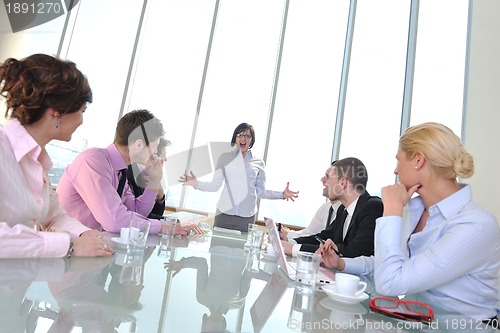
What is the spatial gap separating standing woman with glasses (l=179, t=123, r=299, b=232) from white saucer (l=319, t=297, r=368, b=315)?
2478 millimetres

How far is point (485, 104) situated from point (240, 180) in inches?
114

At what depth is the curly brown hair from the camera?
112 centimetres

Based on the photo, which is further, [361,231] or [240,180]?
[240,180]

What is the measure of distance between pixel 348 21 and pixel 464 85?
1704 mm

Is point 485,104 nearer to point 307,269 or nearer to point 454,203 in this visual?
point 454,203

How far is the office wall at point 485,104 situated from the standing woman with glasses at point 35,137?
12.8 feet

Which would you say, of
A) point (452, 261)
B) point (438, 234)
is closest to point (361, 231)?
point (438, 234)

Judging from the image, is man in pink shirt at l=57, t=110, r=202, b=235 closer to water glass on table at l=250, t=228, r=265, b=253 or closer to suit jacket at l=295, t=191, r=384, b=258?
water glass on table at l=250, t=228, r=265, b=253

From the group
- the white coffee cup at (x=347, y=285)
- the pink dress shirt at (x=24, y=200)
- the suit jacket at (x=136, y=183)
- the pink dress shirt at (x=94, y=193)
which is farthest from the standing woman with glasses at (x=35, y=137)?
the suit jacket at (x=136, y=183)

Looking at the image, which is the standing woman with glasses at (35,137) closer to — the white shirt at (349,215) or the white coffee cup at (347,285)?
the white coffee cup at (347,285)

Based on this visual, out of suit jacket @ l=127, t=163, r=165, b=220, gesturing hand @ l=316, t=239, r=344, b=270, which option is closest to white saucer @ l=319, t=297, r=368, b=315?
gesturing hand @ l=316, t=239, r=344, b=270

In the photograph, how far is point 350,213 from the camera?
2.28 meters

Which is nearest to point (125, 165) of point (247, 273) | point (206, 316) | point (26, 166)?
point (26, 166)

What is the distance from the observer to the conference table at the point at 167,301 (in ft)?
2.00
